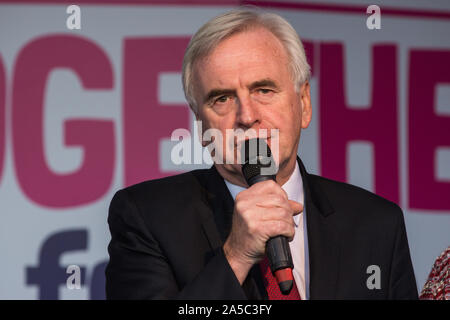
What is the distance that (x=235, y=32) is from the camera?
1.86 m

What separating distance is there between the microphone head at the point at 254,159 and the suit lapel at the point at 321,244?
14.2 inches

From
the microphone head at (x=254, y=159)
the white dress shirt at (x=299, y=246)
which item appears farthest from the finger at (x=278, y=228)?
the white dress shirt at (x=299, y=246)

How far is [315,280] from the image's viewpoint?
68.7 inches

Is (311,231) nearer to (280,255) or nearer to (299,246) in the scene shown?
(299,246)

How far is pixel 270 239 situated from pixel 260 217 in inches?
2.1

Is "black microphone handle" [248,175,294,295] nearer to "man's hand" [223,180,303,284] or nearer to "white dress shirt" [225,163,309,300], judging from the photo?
"man's hand" [223,180,303,284]

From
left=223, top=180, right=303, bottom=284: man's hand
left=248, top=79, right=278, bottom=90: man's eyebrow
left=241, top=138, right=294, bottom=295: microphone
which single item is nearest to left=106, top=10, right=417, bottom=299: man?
left=248, top=79, right=278, bottom=90: man's eyebrow

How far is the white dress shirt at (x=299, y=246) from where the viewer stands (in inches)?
72.8

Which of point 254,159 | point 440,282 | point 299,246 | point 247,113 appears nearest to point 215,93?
point 247,113

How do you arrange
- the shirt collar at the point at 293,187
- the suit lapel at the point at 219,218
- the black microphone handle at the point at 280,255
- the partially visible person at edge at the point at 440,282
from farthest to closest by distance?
the shirt collar at the point at 293,187 → the partially visible person at edge at the point at 440,282 → the suit lapel at the point at 219,218 → the black microphone handle at the point at 280,255

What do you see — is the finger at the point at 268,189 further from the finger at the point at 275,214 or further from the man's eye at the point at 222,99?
the man's eye at the point at 222,99
